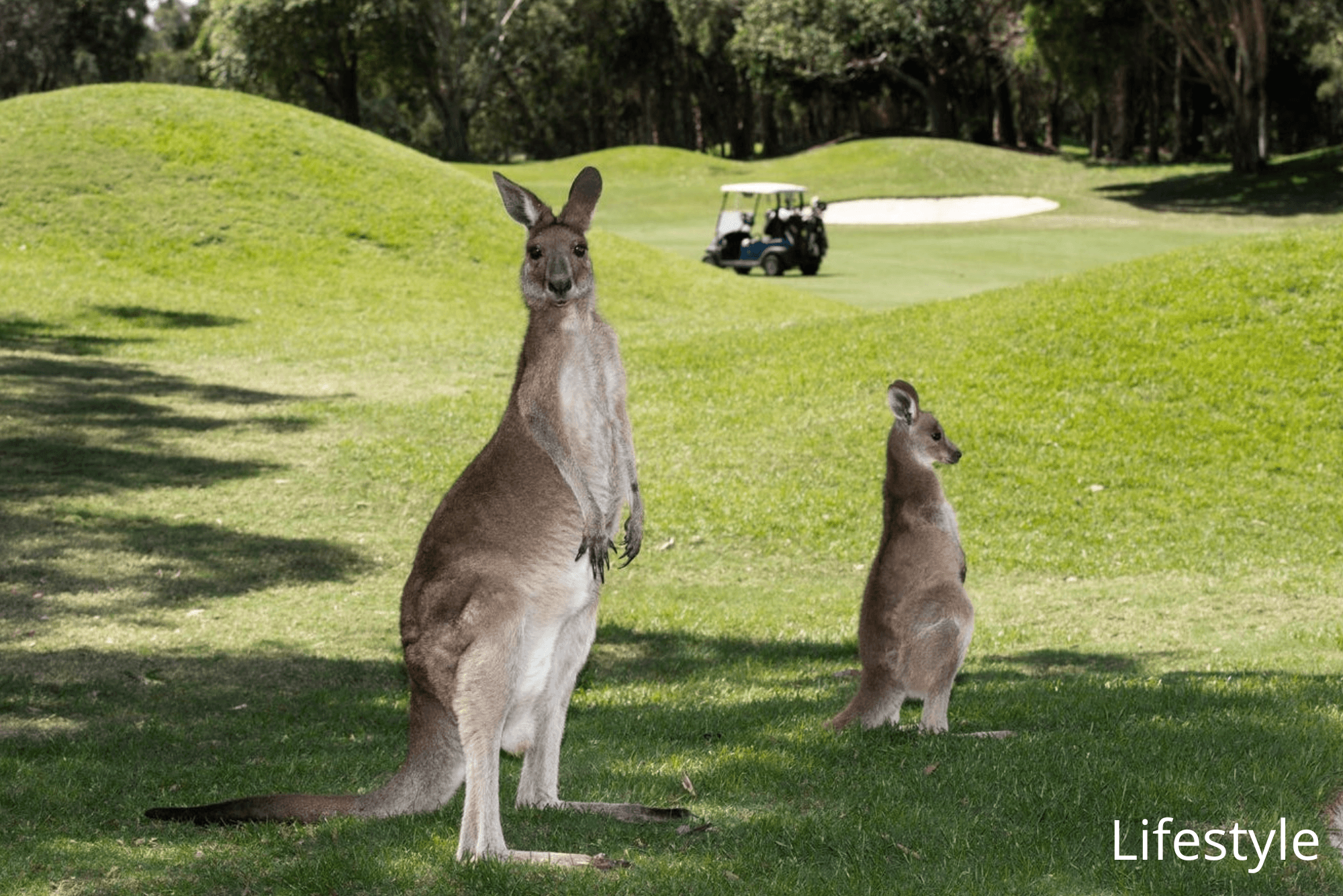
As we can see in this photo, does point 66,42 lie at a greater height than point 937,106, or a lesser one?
greater

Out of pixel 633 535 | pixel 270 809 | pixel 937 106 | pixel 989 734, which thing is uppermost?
pixel 937 106

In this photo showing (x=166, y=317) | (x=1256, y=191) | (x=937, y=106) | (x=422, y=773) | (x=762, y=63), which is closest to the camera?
(x=422, y=773)

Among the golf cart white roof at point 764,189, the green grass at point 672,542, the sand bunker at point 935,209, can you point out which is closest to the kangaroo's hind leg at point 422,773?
the green grass at point 672,542

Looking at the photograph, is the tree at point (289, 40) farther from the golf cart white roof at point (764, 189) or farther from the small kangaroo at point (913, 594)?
the small kangaroo at point (913, 594)

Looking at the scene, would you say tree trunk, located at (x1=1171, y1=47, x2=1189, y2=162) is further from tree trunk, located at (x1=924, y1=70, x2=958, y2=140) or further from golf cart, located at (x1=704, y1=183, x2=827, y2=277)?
golf cart, located at (x1=704, y1=183, x2=827, y2=277)

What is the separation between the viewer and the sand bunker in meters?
48.4

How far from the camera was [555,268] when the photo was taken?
459 cm

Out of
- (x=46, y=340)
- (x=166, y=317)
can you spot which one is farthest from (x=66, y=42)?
(x=46, y=340)

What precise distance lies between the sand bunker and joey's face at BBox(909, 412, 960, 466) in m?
42.3

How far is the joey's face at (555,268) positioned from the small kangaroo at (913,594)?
2152mm

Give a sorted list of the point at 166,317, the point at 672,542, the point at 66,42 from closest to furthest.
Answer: the point at 672,542, the point at 166,317, the point at 66,42

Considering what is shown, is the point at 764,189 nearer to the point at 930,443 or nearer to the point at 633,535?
the point at 930,443

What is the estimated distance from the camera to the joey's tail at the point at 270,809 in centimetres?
496

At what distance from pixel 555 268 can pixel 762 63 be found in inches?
2680
